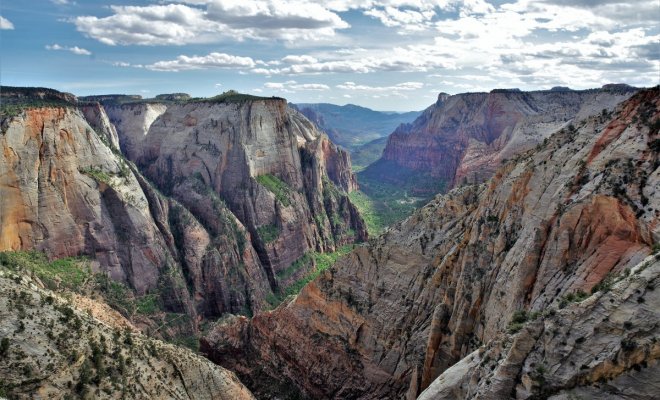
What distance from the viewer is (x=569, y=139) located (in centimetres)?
4044

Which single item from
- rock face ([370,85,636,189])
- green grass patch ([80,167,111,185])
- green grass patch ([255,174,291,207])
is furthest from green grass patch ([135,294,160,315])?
rock face ([370,85,636,189])

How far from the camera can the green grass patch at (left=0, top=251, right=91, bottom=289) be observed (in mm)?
59750

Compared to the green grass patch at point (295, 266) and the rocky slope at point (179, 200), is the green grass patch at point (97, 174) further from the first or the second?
the green grass patch at point (295, 266)

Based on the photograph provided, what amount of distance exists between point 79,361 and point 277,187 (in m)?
78.1

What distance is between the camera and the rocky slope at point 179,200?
70125 mm

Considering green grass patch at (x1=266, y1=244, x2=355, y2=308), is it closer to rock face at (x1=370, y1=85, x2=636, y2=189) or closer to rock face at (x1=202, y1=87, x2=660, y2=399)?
rock face at (x1=202, y1=87, x2=660, y2=399)

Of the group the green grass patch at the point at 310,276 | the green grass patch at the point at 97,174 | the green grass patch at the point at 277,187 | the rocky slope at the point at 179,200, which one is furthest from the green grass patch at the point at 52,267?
the green grass patch at the point at 277,187

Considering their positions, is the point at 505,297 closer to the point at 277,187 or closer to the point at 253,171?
the point at 253,171

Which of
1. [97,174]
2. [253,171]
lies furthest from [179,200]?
[97,174]

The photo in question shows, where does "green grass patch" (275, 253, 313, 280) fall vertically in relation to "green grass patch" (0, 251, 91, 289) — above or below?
below

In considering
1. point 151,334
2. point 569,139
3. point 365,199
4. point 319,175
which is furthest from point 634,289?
point 365,199

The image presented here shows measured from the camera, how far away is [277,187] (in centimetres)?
11356

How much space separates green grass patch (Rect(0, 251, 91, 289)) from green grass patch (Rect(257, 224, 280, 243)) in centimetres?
3891

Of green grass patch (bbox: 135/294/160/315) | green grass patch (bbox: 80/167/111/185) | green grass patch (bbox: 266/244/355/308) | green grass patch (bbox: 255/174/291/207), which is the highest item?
green grass patch (bbox: 80/167/111/185)
